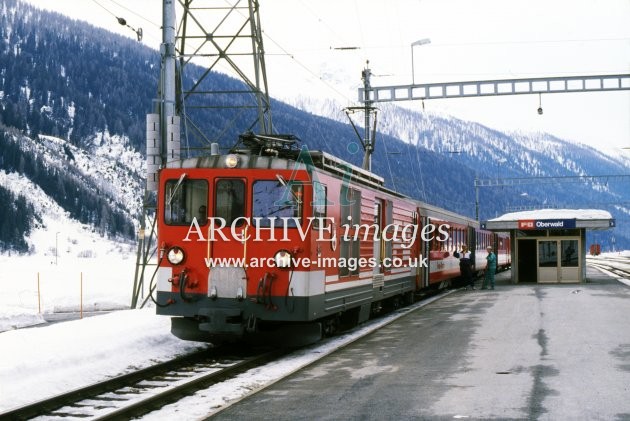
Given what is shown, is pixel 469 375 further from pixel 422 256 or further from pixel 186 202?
pixel 422 256

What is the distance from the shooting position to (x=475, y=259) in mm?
33688

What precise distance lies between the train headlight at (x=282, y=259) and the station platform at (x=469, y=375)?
4.93 ft

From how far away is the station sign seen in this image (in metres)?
30.0

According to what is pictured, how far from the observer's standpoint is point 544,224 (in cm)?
3027

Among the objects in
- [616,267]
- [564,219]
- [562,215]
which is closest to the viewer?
[564,219]

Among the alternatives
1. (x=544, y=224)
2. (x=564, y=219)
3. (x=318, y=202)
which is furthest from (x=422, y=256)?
(x=318, y=202)

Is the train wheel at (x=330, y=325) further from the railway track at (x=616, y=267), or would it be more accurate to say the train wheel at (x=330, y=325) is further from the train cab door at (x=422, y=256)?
the railway track at (x=616, y=267)

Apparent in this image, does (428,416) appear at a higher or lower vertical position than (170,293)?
lower

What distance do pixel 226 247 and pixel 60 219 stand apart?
399 feet

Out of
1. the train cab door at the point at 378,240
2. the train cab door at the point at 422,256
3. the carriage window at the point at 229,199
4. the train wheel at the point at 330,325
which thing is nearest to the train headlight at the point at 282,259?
the carriage window at the point at 229,199

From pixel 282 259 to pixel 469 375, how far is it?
3276mm

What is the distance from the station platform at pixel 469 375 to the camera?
8258mm

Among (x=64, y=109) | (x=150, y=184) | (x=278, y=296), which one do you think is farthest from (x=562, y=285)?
(x=64, y=109)

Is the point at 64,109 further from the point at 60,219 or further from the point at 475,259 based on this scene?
the point at 475,259
